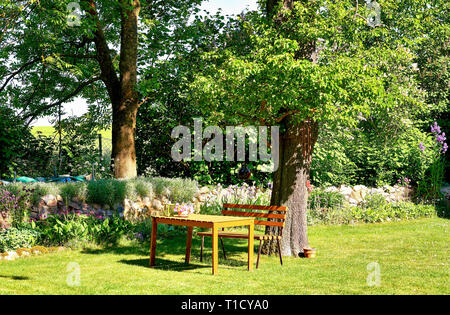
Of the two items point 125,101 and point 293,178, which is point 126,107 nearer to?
point 125,101

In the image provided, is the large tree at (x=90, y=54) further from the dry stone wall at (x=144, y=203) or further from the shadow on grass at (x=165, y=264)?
the shadow on grass at (x=165, y=264)

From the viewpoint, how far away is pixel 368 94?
7332 mm

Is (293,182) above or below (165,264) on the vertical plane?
above

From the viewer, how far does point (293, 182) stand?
839 cm

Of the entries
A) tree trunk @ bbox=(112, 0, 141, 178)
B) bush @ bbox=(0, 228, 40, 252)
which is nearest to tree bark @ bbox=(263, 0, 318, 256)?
bush @ bbox=(0, 228, 40, 252)

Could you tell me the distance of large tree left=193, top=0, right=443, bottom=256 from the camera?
278 inches

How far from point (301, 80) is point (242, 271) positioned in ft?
9.52

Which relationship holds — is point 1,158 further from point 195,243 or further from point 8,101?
point 195,243

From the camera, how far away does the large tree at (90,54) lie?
10867 millimetres

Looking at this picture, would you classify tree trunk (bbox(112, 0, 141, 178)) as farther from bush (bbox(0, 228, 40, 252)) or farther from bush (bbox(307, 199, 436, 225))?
bush (bbox(307, 199, 436, 225))

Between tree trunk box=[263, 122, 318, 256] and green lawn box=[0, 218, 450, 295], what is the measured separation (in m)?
0.41

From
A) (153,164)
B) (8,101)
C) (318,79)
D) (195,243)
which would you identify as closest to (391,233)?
(195,243)

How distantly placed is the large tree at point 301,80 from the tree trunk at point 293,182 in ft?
0.06

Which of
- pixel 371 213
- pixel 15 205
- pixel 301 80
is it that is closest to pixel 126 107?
pixel 15 205
